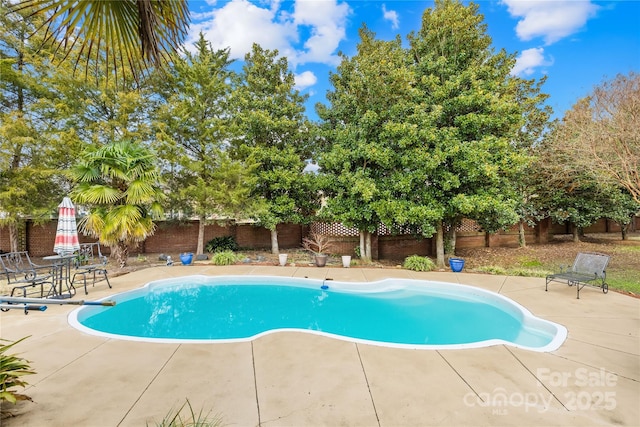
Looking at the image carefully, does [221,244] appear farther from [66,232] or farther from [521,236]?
[521,236]

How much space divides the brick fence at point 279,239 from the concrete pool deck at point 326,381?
7806mm

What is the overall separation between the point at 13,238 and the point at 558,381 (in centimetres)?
1651

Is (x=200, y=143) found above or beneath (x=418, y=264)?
above

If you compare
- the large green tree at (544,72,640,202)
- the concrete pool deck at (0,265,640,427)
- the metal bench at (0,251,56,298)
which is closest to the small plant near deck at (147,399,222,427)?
the concrete pool deck at (0,265,640,427)

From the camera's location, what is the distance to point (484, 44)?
33.5 ft

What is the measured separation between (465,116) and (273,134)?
7.31 meters

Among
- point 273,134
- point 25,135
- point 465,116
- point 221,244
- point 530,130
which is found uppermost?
point 530,130

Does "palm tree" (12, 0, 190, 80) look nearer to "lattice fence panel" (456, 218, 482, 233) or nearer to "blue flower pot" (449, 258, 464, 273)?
"blue flower pot" (449, 258, 464, 273)

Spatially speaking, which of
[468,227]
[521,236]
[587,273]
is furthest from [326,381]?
[521,236]

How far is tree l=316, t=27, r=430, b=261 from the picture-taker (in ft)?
31.3

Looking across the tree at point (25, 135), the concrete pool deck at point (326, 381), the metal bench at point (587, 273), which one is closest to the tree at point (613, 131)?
the metal bench at point (587, 273)

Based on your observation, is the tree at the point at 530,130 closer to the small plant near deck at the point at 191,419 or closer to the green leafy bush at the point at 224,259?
the green leafy bush at the point at 224,259

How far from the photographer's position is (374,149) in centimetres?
972

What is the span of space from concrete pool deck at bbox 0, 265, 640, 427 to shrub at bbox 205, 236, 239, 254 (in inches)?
324
